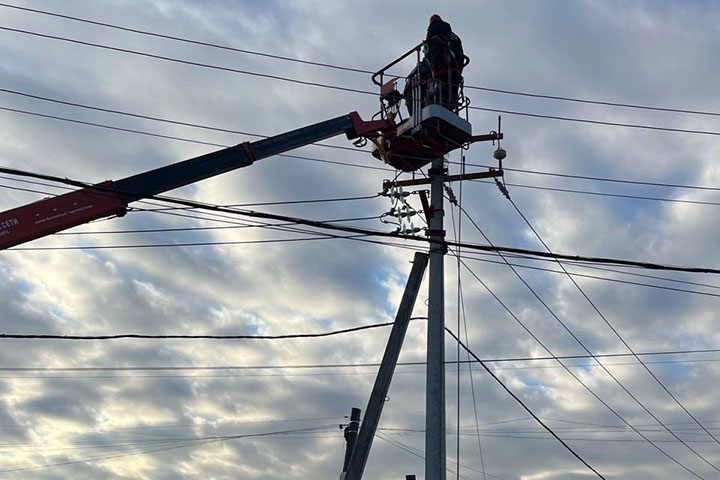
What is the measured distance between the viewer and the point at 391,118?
18.0 metres

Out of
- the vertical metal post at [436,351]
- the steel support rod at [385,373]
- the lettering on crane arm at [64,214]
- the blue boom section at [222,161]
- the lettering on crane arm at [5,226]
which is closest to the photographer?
the lettering on crane arm at [5,226]

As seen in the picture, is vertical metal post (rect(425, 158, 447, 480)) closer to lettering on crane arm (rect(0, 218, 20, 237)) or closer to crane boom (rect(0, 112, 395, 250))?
crane boom (rect(0, 112, 395, 250))

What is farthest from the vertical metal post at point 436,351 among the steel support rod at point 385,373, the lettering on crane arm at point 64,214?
the lettering on crane arm at point 64,214

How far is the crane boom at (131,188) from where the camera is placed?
13.5 m

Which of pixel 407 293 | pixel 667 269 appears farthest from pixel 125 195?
pixel 667 269

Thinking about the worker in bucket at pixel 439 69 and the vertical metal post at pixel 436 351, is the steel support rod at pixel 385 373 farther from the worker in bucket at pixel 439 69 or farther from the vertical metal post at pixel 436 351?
the worker in bucket at pixel 439 69

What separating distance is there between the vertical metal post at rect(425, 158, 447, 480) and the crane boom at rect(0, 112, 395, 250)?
267 cm

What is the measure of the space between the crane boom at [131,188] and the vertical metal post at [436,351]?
267cm

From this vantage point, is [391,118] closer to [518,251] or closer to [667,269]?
[518,251]

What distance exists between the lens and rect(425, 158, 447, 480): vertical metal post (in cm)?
1500

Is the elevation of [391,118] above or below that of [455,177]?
above

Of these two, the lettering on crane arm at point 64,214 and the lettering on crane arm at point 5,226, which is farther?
the lettering on crane arm at point 64,214

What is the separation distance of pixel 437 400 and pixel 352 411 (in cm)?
345

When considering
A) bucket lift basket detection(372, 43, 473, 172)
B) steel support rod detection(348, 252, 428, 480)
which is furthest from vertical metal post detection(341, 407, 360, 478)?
bucket lift basket detection(372, 43, 473, 172)
